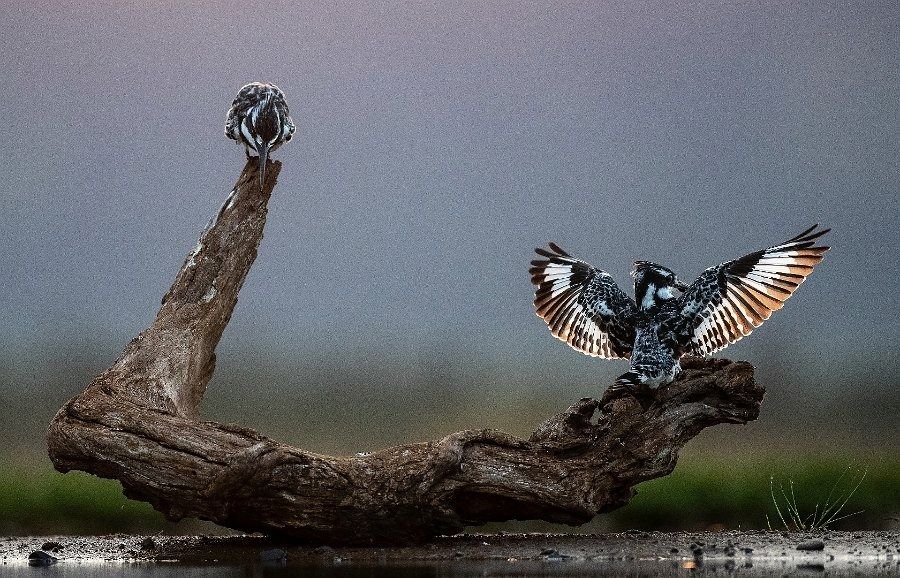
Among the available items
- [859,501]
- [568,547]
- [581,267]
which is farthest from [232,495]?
[859,501]

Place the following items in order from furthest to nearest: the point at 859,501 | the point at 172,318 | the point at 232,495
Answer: the point at 859,501, the point at 172,318, the point at 232,495

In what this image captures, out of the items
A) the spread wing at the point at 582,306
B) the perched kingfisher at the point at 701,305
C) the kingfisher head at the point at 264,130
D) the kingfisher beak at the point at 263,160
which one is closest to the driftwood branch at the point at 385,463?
the perched kingfisher at the point at 701,305

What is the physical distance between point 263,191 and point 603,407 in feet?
12.9

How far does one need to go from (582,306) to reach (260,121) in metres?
3.62

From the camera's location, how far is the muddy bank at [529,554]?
8945 mm

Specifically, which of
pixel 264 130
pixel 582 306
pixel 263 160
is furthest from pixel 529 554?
pixel 264 130

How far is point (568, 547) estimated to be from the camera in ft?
33.2

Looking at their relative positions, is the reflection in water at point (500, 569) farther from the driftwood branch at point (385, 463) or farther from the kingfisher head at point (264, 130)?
the kingfisher head at point (264, 130)

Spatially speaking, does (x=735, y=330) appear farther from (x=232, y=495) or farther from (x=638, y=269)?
(x=232, y=495)

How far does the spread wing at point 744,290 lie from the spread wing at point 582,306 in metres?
0.55

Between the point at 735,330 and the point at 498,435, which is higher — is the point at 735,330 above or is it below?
above

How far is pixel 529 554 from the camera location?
32.0 feet

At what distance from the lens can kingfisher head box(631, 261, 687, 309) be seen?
1047 cm

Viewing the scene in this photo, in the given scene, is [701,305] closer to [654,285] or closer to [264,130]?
[654,285]
